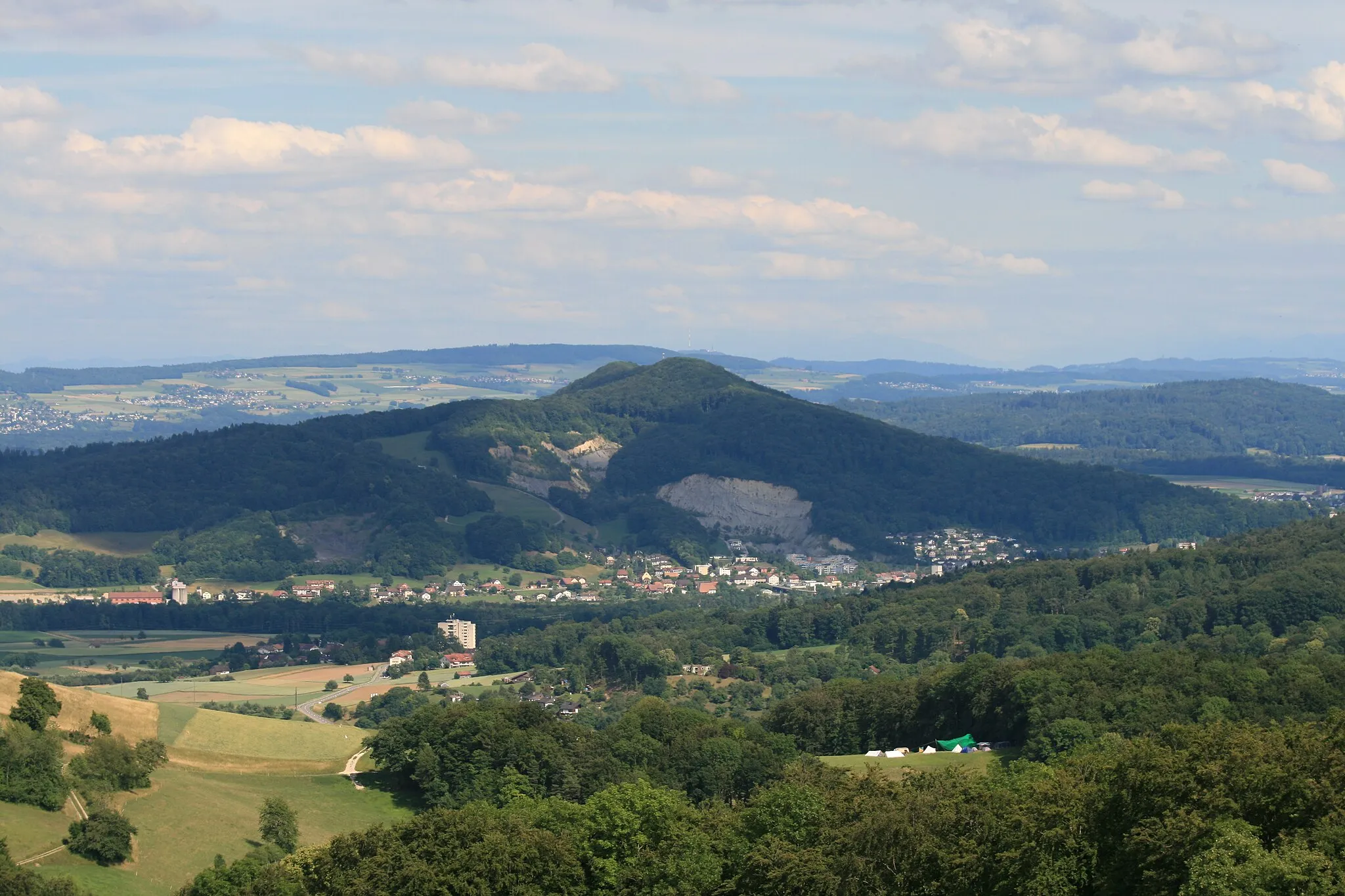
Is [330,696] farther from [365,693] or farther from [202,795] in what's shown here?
[202,795]

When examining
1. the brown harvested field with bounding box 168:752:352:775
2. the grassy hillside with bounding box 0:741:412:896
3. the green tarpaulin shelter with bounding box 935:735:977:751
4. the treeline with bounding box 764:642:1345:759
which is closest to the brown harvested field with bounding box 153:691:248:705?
the brown harvested field with bounding box 168:752:352:775

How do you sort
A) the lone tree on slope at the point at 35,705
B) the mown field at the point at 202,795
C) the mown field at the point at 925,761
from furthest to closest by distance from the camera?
the mown field at the point at 925,761
the lone tree on slope at the point at 35,705
the mown field at the point at 202,795

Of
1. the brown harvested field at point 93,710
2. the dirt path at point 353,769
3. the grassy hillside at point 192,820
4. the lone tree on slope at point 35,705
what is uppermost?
the lone tree on slope at point 35,705

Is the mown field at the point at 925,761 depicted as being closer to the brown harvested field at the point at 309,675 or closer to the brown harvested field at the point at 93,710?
the brown harvested field at the point at 93,710

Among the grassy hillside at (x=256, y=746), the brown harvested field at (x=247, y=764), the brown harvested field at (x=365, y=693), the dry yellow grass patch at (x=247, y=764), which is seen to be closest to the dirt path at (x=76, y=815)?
the dry yellow grass patch at (x=247, y=764)

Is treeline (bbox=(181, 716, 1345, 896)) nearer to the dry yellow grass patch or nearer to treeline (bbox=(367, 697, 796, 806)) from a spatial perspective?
treeline (bbox=(367, 697, 796, 806))

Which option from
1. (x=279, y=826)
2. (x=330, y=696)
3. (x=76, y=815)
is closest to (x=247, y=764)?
(x=279, y=826)
